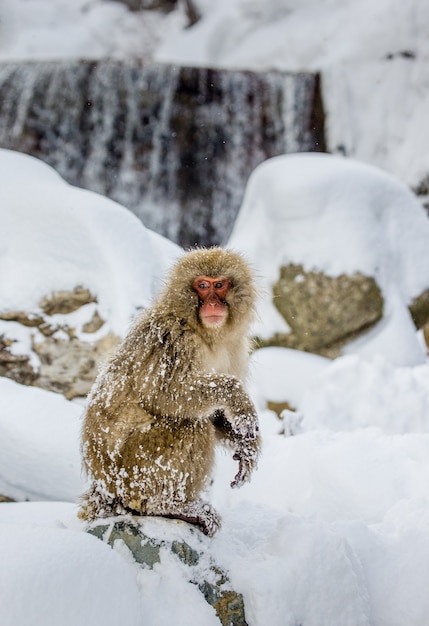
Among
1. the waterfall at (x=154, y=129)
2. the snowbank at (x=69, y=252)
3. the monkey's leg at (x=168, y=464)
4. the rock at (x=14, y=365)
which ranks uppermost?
the monkey's leg at (x=168, y=464)

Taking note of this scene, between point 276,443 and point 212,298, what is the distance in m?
1.30

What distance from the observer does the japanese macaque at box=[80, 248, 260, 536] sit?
1.74m

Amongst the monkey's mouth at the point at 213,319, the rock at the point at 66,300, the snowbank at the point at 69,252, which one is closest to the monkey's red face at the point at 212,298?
the monkey's mouth at the point at 213,319

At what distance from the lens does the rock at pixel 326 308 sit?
5.21m

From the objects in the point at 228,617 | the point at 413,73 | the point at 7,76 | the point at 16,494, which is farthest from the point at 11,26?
the point at 228,617

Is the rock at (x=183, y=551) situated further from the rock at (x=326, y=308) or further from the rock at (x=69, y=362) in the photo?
the rock at (x=326, y=308)

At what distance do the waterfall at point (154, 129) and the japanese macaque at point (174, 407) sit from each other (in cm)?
738

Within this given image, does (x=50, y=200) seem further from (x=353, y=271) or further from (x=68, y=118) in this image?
(x=68, y=118)

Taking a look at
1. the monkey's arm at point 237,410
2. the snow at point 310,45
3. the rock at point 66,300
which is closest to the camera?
the monkey's arm at point 237,410

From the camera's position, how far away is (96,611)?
4.30 feet

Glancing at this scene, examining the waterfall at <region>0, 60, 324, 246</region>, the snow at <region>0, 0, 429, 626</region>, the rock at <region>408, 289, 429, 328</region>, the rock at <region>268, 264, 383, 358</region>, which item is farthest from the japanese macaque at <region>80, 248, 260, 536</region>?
the waterfall at <region>0, 60, 324, 246</region>

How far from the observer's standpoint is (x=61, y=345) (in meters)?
3.36

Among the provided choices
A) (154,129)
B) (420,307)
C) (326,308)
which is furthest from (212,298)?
(154,129)

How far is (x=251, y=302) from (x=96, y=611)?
1.03 m
